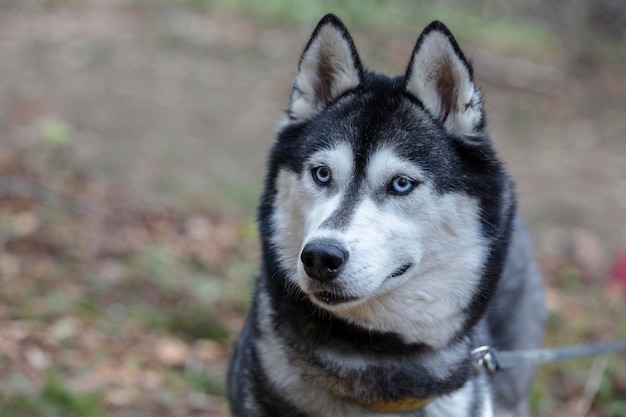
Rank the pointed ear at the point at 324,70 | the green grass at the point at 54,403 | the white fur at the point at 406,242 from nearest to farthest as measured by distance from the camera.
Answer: the white fur at the point at 406,242
the pointed ear at the point at 324,70
the green grass at the point at 54,403

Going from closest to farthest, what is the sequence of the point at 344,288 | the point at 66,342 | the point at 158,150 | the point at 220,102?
the point at 344,288 < the point at 66,342 < the point at 158,150 < the point at 220,102

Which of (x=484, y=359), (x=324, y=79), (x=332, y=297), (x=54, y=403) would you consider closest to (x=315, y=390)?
(x=332, y=297)

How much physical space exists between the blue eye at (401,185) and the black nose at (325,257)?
37cm

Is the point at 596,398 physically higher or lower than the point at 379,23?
lower

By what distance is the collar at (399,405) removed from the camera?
2885 mm

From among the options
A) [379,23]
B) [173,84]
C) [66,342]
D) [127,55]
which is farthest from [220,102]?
[66,342]

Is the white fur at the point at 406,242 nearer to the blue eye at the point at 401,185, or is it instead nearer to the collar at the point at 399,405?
the blue eye at the point at 401,185

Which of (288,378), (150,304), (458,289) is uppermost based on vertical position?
(458,289)

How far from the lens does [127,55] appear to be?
10.9 meters

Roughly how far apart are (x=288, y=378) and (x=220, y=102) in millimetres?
7461

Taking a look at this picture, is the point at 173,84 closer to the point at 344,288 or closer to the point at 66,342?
the point at 66,342

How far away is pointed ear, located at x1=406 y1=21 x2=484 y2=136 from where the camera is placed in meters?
2.85

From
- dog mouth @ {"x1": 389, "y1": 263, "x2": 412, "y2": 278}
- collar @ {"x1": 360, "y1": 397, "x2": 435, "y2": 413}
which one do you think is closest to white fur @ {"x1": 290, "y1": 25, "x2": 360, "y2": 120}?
dog mouth @ {"x1": 389, "y1": 263, "x2": 412, "y2": 278}

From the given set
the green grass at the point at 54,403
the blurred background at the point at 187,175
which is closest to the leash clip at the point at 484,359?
the blurred background at the point at 187,175
